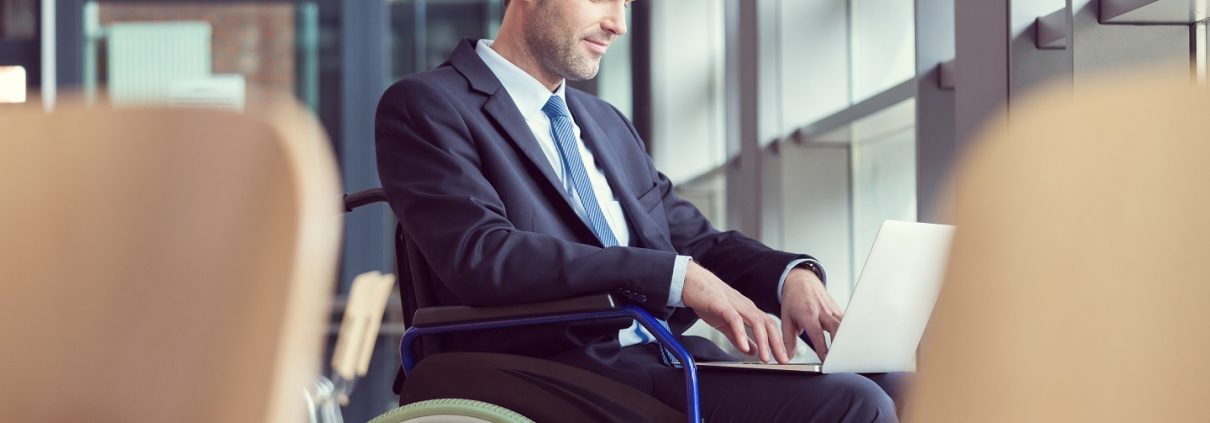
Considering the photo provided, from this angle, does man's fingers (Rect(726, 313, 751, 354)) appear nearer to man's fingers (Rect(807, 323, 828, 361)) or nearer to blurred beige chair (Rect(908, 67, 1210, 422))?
man's fingers (Rect(807, 323, 828, 361))

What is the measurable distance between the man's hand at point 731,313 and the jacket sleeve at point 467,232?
0.03 metres

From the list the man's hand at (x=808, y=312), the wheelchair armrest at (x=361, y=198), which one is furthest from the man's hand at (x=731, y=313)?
the wheelchair armrest at (x=361, y=198)

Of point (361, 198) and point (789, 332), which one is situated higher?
point (361, 198)

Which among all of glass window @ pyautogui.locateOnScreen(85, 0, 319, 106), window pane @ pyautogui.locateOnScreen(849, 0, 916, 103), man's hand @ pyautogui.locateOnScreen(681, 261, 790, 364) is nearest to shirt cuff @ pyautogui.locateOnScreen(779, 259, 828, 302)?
man's hand @ pyautogui.locateOnScreen(681, 261, 790, 364)

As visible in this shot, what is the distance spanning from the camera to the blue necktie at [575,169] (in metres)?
1.88

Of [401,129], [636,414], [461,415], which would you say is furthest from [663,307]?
[401,129]

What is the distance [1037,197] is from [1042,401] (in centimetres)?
10

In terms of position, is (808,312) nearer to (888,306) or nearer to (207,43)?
(888,306)

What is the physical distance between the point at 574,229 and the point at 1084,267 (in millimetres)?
1217

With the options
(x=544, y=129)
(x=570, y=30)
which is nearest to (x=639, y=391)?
(x=544, y=129)

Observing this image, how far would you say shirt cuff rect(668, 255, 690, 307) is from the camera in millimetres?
1563

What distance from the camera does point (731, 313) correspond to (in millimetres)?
1540

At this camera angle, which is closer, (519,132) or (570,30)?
(519,132)

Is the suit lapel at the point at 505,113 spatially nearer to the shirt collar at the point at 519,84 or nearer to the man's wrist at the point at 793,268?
the shirt collar at the point at 519,84
